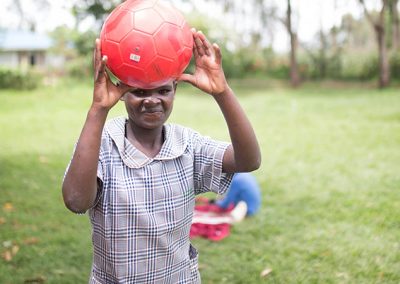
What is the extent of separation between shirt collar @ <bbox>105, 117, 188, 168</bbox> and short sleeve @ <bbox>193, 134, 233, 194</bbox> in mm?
82

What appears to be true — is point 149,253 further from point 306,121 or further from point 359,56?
point 359,56

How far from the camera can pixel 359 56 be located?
77.2ft

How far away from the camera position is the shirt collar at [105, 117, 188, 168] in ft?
5.98

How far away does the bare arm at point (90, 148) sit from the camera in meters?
1.63

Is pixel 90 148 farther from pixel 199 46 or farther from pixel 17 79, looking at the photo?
pixel 17 79

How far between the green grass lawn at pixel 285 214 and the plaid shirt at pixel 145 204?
1849mm

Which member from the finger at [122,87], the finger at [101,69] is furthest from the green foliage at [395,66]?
the finger at [101,69]

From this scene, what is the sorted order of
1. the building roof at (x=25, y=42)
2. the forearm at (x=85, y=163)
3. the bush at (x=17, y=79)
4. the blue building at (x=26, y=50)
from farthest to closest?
1. the blue building at (x=26, y=50)
2. the building roof at (x=25, y=42)
3. the bush at (x=17, y=79)
4. the forearm at (x=85, y=163)

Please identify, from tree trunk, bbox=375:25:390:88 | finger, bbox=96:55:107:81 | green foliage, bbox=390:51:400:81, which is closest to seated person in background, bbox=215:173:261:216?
finger, bbox=96:55:107:81

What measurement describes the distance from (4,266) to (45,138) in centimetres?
620

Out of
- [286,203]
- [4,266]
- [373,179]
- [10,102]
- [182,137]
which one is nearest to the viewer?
[182,137]

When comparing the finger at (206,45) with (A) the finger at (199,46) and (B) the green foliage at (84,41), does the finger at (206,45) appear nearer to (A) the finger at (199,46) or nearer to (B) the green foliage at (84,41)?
(A) the finger at (199,46)

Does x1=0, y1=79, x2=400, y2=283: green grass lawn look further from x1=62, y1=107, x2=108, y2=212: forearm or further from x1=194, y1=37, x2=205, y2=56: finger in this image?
x1=194, y1=37, x2=205, y2=56: finger

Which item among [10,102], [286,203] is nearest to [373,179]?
[286,203]
